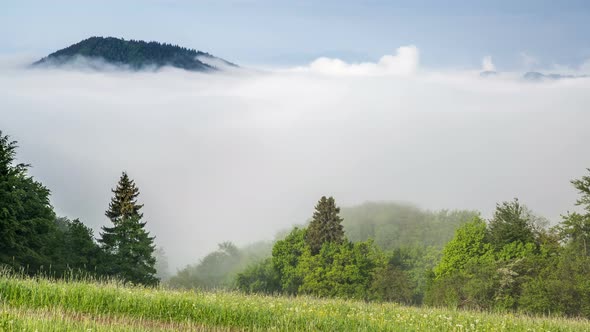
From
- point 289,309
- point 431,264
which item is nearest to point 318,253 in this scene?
point 431,264

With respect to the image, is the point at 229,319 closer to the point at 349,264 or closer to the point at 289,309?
the point at 289,309

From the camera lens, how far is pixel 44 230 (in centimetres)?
6206

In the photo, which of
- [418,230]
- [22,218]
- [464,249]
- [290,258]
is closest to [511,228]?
[464,249]

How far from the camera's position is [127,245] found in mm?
71625

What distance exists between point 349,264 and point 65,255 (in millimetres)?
35433

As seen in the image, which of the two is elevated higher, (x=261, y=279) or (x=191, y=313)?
(x=191, y=313)

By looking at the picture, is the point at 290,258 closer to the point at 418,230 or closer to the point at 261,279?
the point at 261,279

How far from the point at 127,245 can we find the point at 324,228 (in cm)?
2955

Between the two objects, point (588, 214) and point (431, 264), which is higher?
point (588, 214)

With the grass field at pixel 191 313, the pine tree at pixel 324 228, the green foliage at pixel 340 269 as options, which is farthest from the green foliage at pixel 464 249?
the grass field at pixel 191 313

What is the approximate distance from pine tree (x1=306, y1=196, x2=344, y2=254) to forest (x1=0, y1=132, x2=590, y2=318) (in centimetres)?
13

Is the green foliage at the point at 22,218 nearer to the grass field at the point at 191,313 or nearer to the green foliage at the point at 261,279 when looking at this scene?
the grass field at the point at 191,313

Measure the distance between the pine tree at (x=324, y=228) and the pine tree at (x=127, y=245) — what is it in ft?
84.5

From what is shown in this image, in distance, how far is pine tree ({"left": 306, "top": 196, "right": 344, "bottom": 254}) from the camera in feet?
303
